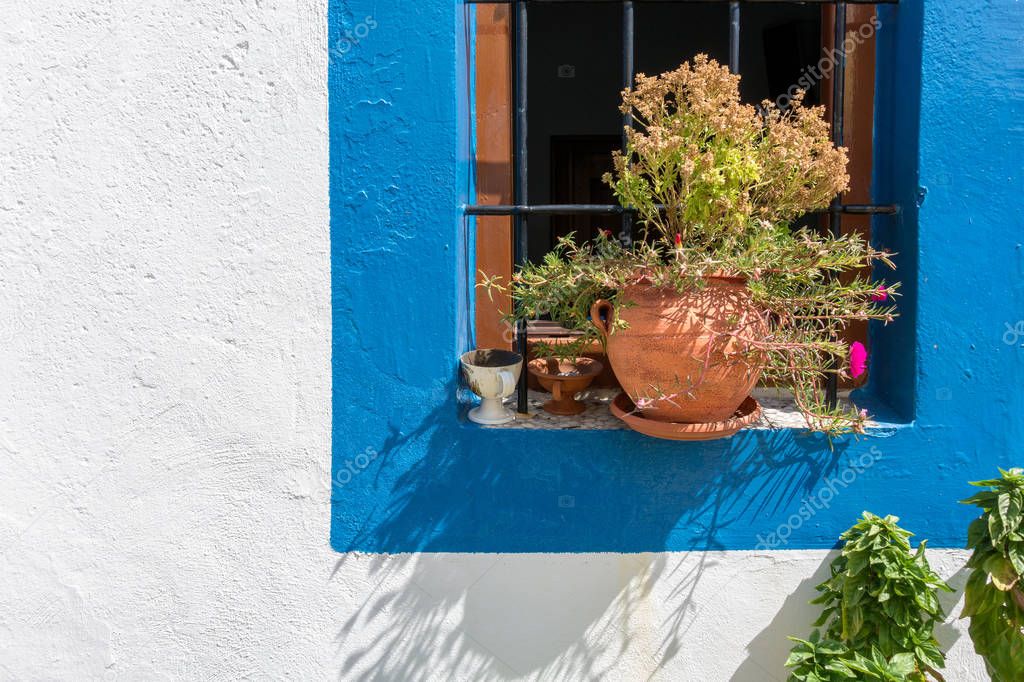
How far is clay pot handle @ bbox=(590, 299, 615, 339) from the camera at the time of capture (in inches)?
72.7

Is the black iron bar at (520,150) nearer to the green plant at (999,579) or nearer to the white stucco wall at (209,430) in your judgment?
the white stucco wall at (209,430)

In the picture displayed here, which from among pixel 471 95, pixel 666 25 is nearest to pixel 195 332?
pixel 471 95

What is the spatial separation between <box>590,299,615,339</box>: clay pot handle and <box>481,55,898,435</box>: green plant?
0.11 feet

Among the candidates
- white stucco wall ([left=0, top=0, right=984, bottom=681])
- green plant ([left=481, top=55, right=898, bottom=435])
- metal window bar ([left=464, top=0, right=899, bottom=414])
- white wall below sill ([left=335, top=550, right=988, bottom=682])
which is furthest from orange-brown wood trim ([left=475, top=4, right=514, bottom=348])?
white wall below sill ([left=335, top=550, right=988, bottom=682])

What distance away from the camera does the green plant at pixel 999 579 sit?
172 cm

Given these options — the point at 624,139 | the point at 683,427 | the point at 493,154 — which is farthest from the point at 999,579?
the point at 493,154

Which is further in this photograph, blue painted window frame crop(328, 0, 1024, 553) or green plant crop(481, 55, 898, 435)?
blue painted window frame crop(328, 0, 1024, 553)

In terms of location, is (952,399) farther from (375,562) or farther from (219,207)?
(219,207)

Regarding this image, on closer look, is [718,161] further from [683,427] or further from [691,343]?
[683,427]

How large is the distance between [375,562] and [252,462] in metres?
0.42

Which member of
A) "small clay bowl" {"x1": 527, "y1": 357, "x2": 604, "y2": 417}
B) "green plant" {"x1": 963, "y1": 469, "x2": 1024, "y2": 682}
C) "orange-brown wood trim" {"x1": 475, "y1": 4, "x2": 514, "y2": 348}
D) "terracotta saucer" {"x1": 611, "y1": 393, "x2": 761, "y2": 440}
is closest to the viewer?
"green plant" {"x1": 963, "y1": 469, "x2": 1024, "y2": 682}

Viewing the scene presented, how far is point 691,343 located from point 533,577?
76 centimetres

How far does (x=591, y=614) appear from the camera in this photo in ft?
6.72

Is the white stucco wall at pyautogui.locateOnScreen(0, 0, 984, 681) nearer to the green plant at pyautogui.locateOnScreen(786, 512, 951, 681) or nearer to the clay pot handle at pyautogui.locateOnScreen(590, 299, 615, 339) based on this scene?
the green plant at pyautogui.locateOnScreen(786, 512, 951, 681)
